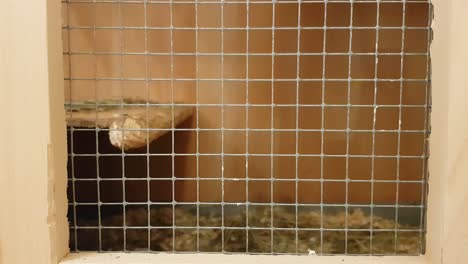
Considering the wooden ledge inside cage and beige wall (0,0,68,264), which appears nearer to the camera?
beige wall (0,0,68,264)

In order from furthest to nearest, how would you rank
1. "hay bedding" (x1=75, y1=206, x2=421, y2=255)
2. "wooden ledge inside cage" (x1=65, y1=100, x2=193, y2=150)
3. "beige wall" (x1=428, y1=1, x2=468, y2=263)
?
"hay bedding" (x1=75, y1=206, x2=421, y2=255) < "wooden ledge inside cage" (x1=65, y1=100, x2=193, y2=150) < "beige wall" (x1=428, y1=1, x2=468, y2=263)

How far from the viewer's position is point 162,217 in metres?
1.72

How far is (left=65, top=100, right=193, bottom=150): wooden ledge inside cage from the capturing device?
1204 mm

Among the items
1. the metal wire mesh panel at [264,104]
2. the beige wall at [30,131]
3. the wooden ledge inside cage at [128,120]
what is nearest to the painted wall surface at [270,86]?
the metal wire mesh panel at [264,104]

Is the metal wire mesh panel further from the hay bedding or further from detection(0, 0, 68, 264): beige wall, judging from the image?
detection(0, 0, 68, 264): beige wall

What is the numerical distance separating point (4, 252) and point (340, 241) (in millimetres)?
1010

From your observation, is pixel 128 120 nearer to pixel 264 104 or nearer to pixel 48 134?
pixel 48 134

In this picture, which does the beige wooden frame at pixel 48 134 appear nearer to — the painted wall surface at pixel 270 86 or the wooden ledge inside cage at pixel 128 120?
the wooden ledge inside cage at pixel 128 120

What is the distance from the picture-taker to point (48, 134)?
0.89 metres

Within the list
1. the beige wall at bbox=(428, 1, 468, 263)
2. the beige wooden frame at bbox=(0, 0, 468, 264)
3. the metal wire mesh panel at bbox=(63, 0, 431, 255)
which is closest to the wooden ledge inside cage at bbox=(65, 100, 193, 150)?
the metal wire mesh panel at bbox=(63, 0, 431, 255)

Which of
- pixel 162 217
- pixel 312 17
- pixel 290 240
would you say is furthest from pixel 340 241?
pixel 312 17

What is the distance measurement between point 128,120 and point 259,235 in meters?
0.62

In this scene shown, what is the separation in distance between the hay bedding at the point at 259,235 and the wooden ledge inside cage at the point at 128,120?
316 mm

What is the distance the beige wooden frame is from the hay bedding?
640 millimetres
